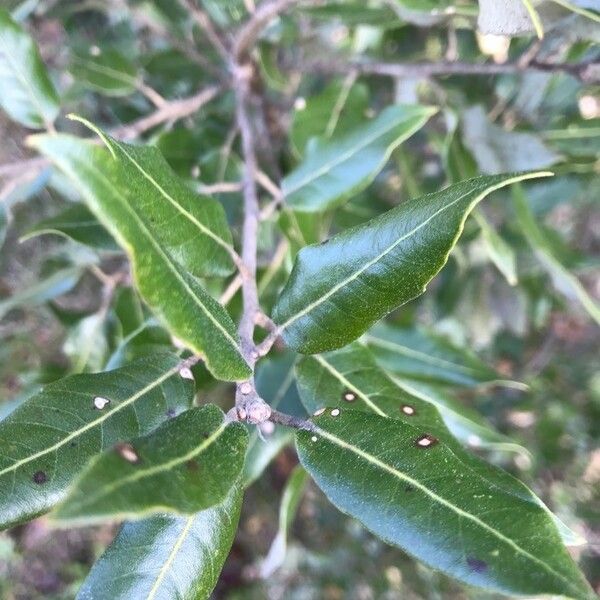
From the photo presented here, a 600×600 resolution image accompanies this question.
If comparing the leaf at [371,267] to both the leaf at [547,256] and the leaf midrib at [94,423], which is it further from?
the leaf at [547,256]

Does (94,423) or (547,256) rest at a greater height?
(94,423)

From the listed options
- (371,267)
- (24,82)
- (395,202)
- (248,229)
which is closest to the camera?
(371,267)

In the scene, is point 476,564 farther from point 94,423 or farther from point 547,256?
point 547,256

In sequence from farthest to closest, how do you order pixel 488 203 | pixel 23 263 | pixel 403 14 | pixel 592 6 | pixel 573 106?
pixel 23 263, pixel 488 203, pixel 573 106, pixel 403 14, pixel 592 6

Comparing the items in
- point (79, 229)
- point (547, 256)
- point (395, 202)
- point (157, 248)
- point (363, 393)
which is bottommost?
point (395, 202)

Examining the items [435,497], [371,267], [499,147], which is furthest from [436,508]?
[499,147]

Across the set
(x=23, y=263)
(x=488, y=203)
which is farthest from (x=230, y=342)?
(x=23, y=263)

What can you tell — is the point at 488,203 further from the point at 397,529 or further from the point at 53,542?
the point at 53,542
